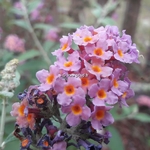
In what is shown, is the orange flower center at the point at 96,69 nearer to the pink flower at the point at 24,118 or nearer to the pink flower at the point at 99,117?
the pink flower at the point at 99,117

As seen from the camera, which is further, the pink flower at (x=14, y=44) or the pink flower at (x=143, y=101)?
the pink flower at (x=143, y=101)

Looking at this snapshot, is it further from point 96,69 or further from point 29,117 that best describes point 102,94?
point 29,117

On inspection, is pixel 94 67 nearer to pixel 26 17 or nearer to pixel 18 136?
pixel 18 136

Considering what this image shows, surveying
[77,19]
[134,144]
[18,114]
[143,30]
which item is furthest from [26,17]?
[143,30]

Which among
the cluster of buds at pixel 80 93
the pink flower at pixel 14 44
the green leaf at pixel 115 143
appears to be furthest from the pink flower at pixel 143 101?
the cluster of buds at pixel 80 93

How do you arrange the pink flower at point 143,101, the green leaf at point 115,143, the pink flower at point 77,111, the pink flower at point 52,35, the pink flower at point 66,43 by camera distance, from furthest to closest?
1. the pink flower at point 143,101
2. the pink flower at point 52,35
3. the green leaf at point 115,143
4. the pink flower at point 66,43
5. the pink flower at point 77,111

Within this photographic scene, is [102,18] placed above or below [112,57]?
below

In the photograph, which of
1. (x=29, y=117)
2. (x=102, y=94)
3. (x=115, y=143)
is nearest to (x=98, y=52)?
(x=102, y=94)

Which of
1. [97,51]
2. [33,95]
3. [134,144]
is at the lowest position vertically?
[134,144]
